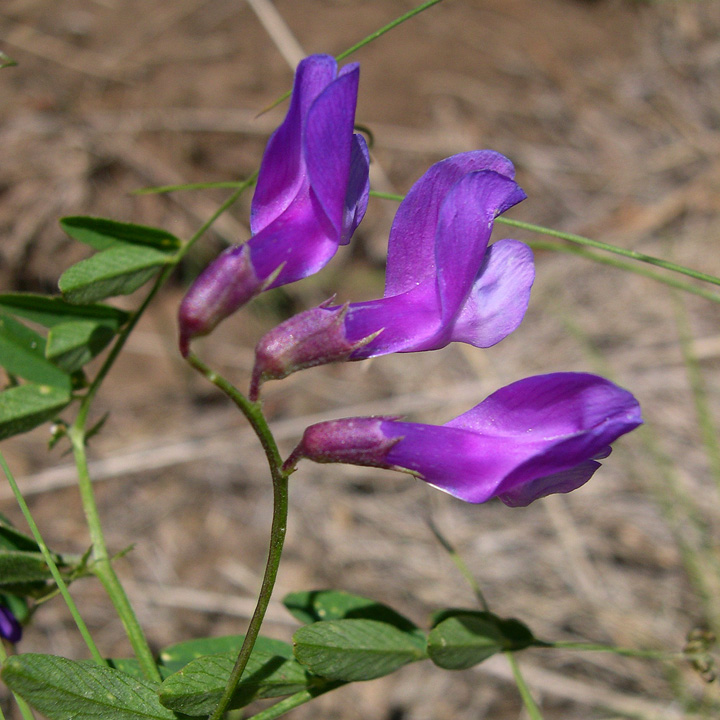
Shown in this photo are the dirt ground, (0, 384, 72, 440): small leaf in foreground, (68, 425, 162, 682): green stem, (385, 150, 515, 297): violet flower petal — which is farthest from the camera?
the dirt ground

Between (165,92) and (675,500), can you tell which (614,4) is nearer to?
(165,92)

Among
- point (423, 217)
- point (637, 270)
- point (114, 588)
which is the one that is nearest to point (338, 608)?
point (114, 588)

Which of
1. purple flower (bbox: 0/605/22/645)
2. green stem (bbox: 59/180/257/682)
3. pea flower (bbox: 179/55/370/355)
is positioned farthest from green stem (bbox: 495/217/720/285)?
purple flower (bbox: 0/605/22/645)

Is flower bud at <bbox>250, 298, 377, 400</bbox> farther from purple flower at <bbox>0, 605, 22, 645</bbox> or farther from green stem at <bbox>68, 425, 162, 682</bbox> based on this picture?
purple flower at <bbox>0, 605, 22, 645</bbox>

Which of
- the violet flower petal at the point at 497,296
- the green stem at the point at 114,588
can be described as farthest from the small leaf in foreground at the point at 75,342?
the violet flower petal at the point at 497,296

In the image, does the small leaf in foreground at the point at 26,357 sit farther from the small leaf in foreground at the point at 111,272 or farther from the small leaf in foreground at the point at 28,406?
the small leaf in foreground at the point at 111,272

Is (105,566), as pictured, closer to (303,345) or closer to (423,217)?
(303,345)
